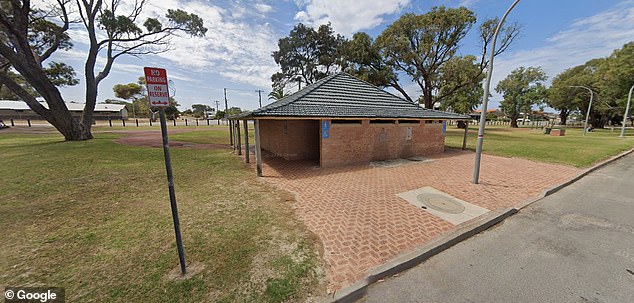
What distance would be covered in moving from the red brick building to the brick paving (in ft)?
3.33

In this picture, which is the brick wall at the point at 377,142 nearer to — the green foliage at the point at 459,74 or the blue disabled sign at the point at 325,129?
the blue disabled sign at the point at 325,129

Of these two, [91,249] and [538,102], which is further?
[538,102]

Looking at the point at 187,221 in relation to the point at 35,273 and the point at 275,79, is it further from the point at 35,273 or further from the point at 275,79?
the point at 275,79

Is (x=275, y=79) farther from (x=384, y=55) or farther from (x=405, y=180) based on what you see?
(x=405, y=180)

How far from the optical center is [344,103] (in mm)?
10719

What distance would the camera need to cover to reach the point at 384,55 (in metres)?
24.0

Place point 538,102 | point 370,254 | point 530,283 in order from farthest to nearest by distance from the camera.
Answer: point 538,102 < point 370,254 < point 530,283

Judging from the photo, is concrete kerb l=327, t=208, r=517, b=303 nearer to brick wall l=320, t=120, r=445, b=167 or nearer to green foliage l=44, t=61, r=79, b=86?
brick wall l=320, t=120, r=445, b=167

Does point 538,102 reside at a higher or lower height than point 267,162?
higher

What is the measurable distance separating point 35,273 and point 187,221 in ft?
6.13

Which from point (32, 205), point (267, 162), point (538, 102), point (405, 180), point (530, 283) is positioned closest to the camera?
point (530, 283)

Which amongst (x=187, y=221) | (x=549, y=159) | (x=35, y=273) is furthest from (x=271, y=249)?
(x=549, y=159)

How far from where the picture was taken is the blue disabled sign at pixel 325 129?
861 cm

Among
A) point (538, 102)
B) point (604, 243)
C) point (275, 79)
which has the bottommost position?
point (604, 243)
